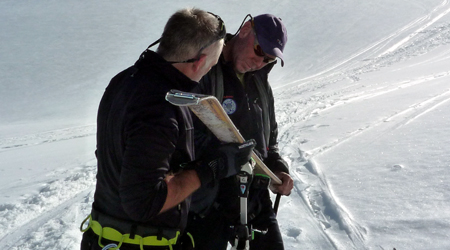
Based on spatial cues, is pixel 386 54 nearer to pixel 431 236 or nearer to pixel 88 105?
pixel 88 105

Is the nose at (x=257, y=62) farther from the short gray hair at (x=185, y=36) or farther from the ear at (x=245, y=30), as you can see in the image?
the short gray hair at (x=185, y=36)

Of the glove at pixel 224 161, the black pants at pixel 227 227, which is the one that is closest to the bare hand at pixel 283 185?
the black pants at pixel 227 227

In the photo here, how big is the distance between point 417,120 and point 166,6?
2338 cm

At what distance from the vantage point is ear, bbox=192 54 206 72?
1.73 meters

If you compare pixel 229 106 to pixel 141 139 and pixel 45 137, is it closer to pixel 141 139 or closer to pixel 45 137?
pixel 141 139

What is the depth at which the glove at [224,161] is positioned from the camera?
182 centimetres

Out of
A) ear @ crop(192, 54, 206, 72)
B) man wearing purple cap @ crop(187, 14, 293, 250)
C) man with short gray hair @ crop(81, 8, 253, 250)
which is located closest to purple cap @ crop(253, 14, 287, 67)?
man wearing purple cap @ crop(187, 14, 293, 250)

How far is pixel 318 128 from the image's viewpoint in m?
6.80

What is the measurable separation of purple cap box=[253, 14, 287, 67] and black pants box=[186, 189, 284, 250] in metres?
0.88

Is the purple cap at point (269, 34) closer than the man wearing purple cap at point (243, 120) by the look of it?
No

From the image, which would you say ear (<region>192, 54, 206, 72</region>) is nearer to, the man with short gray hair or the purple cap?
the man with short gray hair

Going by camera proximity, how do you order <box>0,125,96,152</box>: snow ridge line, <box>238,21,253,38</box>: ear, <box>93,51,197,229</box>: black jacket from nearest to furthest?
<box>93,51,197,229</box>: black jacket
<box>238,21,253,38</box>: ear
<box>0,125,96,152</box>: snow ridge line

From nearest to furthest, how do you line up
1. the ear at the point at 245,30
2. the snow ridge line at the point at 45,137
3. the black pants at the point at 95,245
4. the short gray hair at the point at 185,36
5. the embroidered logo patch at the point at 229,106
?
the short gray hair at the point at 185,36 < the black pants at the point at 95,245 < the embroidered logo patch at the point at 229,106 < the ear at the point at 245,30 < the snow ridge line at the point at 45,137

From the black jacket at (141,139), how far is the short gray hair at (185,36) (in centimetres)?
6
